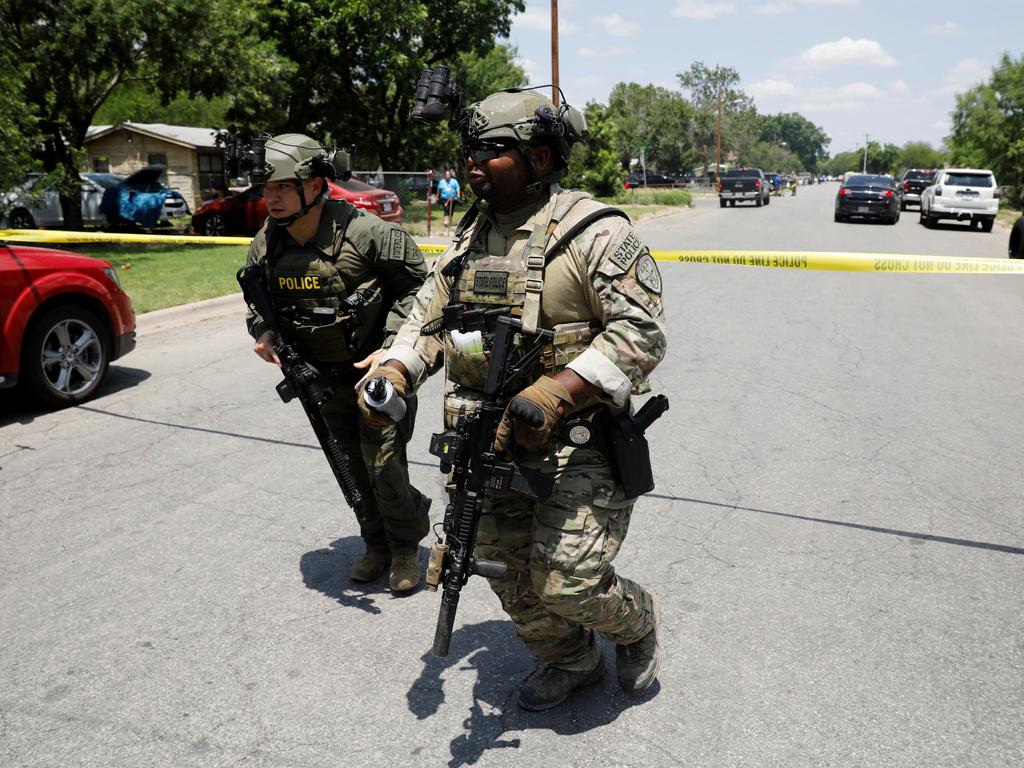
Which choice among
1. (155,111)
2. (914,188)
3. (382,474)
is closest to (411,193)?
(382,474)

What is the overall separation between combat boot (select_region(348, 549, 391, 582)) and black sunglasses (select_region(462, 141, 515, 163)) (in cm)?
200

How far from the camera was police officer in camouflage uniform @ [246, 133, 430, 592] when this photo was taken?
357 cm

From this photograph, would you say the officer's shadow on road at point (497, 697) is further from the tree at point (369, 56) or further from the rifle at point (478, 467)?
the tree at point (369, 56)

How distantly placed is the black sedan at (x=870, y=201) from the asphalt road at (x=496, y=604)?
2012 cm

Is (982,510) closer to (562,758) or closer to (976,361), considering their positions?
(562,758)

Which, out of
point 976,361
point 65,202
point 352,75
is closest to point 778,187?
point 352,75

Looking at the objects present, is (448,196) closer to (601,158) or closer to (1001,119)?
(601,158)

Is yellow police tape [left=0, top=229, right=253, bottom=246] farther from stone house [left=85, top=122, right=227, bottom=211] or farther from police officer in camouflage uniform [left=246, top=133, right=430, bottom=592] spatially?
stone house [left=85, top=122, right=227, bottom=211]

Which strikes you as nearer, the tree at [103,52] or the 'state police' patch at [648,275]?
the 'state police' patch at [648,275]

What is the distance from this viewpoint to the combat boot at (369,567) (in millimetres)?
3895

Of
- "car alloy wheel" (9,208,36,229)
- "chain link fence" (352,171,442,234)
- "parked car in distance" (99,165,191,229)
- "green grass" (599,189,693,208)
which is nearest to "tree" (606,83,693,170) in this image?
"green grass" (599,189,693,208)

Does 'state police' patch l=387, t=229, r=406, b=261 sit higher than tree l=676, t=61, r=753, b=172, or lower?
lower

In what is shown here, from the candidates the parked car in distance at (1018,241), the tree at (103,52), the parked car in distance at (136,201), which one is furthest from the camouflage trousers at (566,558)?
the parked car in distance at (136,201)

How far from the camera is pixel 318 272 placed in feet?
11.9
